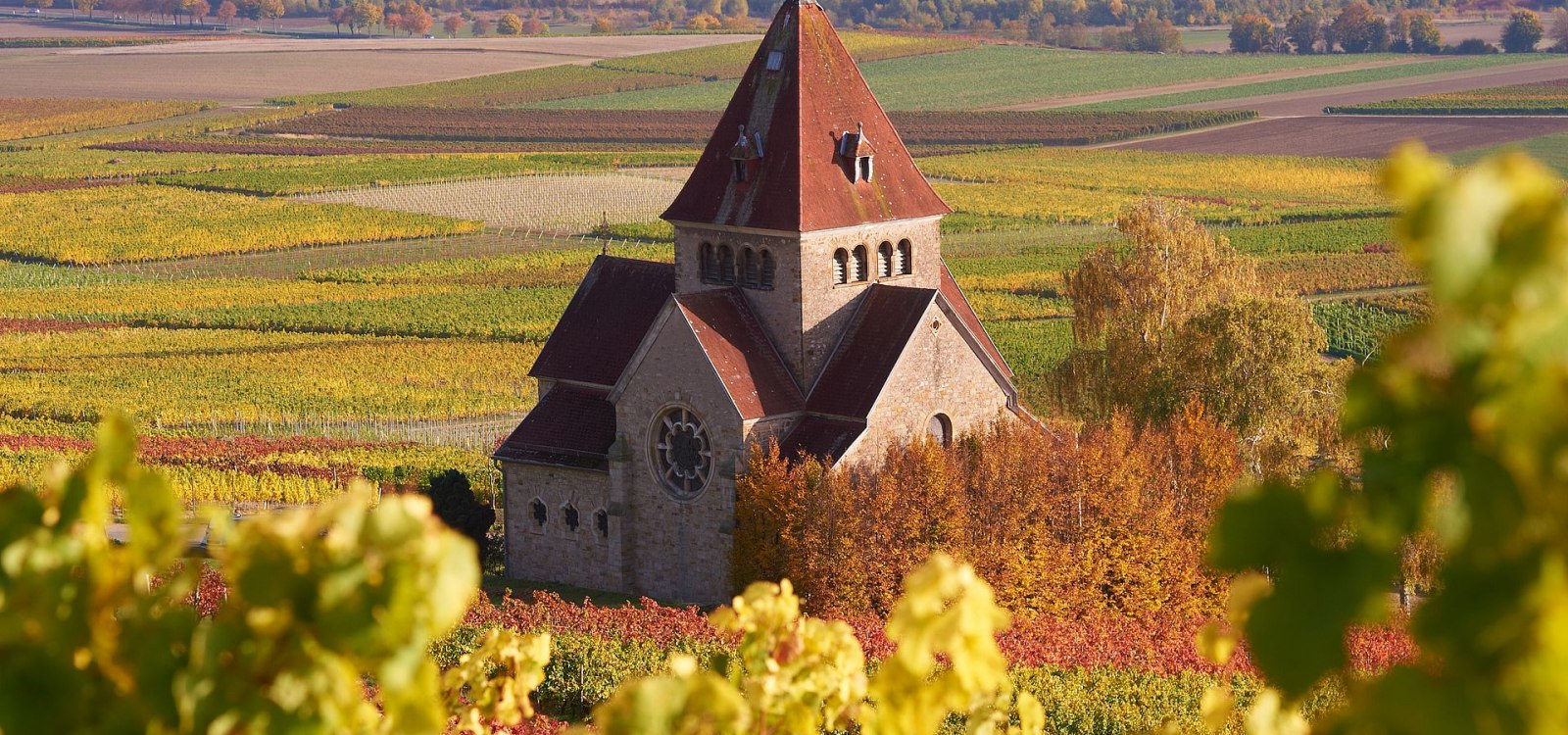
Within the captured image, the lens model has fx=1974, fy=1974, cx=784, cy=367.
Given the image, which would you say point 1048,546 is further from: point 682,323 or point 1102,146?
point 1102,146

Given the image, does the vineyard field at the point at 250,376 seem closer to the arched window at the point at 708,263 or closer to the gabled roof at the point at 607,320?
the gabled roof at the point at 607,320

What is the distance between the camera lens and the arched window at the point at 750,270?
40312 millimetres

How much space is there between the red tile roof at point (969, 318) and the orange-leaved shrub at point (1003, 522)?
2.14 metres

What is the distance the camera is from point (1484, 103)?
160500mm

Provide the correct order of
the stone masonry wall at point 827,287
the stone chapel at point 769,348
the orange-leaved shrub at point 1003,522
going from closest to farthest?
the orange-leaved shrub at point 1003,522, the stone chapel at point 769,348, the stone masonry wall at point 827,287

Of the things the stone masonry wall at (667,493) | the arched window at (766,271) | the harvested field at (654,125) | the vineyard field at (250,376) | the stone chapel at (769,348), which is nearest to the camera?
the stone masonry wall at (667,493)

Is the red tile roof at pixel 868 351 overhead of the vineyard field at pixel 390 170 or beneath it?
overhead

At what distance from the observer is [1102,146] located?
157m

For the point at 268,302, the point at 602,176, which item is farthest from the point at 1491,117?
the point at 268,302

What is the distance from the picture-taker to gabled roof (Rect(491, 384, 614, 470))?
41.9 meters

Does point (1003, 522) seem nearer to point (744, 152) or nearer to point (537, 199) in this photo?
point (744, 152)

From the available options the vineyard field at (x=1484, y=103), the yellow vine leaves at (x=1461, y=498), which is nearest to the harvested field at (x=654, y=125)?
the vineyard field at (x=1484, y=103)

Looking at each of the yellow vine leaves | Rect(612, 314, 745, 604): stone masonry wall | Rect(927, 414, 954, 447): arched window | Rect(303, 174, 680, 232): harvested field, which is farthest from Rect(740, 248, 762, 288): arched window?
Rect(303, 174, 680, 232): harvested field

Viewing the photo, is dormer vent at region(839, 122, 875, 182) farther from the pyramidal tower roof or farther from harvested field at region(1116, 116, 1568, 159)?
harvested field at region(1116, 116, 1568, 159)
